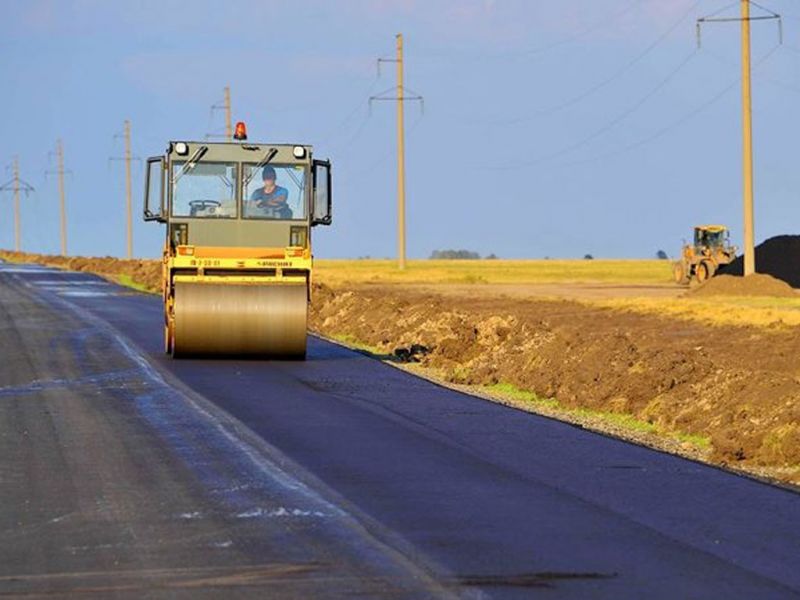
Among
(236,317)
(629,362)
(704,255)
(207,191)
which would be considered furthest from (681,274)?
(629,362)

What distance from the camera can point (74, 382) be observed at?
2308cm

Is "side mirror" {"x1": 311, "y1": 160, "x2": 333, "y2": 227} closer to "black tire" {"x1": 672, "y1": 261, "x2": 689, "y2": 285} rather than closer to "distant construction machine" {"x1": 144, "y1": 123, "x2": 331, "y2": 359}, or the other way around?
"distant construction machine" {"x1": 144, "y1": 123, "x2": 331, "y2": 359}

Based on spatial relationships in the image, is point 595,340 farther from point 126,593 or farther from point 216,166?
point 126,593

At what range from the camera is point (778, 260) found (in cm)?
6969

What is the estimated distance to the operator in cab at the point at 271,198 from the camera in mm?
27406

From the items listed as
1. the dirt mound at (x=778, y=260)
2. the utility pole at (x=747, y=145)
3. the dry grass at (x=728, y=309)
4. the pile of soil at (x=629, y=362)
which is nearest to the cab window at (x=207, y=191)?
the pile of soil at (x=629, y=362)

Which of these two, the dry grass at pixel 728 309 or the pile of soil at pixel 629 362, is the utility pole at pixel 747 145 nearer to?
the dry grass at pixel 728 309

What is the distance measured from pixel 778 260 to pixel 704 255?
3.01m

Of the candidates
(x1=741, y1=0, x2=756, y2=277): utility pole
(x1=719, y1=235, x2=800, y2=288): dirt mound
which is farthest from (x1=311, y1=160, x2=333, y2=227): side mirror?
(x1=719, y1=235, x2=800, y2=288): dirt mound

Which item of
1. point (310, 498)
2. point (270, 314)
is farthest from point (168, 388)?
point (310, 498)

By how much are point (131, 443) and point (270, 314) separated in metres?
10.8

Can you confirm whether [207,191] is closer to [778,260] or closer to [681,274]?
[778,260]

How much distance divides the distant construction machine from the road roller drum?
2 centimetres

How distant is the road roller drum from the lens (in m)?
26.7
